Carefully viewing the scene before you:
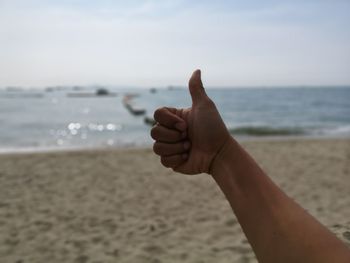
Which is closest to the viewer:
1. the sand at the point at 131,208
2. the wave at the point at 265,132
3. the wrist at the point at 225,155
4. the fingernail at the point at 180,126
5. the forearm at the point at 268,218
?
the forearm at the point at 268,218

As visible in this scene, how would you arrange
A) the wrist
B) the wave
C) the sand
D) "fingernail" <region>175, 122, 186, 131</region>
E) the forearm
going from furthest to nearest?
the wave
the sand
"fingernail" <region>175, 122, 186, 131</region>
the wrist
the forearm

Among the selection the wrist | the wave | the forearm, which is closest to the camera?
the forearm

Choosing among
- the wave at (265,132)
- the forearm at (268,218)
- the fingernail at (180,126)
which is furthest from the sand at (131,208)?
the wave at (265,132)

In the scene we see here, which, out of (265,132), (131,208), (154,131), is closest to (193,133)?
(154,131)

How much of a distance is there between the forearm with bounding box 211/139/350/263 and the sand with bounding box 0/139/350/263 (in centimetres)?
85

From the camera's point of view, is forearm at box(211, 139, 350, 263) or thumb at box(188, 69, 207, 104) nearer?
forearm at box(211, 139, 350, 263)

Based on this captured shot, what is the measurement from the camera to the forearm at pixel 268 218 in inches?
49.9

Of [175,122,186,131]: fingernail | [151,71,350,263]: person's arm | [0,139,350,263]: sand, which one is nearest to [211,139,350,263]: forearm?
[151,71,350,263]: person's arm

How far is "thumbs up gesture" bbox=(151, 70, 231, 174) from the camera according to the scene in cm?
172

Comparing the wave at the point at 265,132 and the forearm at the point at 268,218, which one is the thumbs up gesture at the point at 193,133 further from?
the wave at the point at 265,132

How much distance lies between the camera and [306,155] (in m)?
7.90

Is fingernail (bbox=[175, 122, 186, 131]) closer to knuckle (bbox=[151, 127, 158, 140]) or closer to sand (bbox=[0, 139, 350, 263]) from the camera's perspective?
knuckle (bbox=[151, 127, 158, 140])

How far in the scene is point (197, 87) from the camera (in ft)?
5.77

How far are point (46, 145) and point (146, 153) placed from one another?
5.16 m
